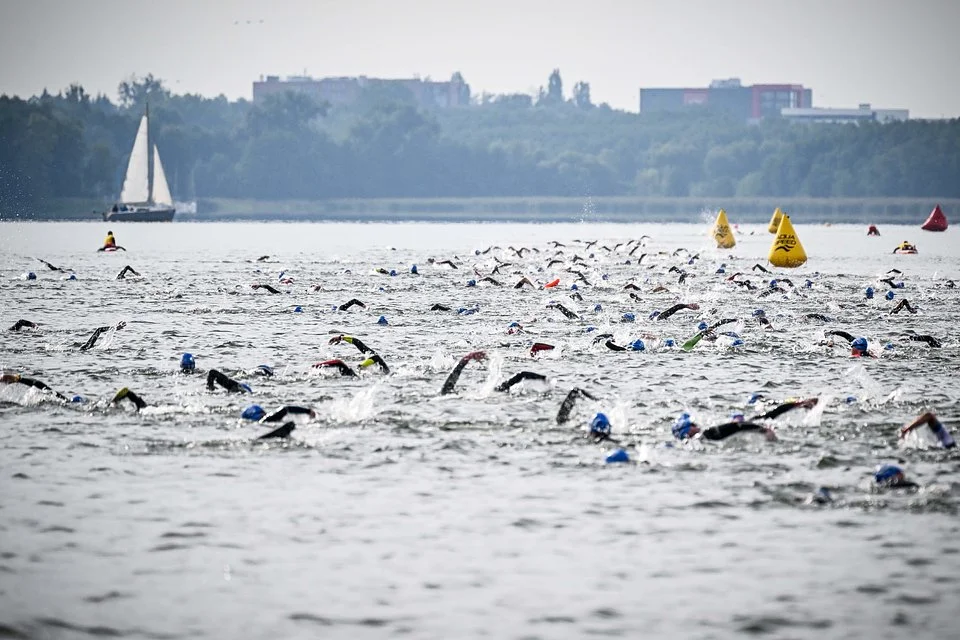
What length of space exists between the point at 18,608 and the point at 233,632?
158 centimetres

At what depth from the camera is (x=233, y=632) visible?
32.5 ft

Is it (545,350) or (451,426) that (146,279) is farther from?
(451,426)

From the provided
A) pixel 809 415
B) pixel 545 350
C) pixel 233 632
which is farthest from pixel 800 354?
pixel 233 632

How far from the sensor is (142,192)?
567 feet

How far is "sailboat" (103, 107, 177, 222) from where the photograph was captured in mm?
169375

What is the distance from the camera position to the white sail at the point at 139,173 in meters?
169

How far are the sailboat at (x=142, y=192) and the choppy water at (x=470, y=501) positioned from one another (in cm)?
14578

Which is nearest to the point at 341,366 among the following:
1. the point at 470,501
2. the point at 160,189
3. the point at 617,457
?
the point at 617,457

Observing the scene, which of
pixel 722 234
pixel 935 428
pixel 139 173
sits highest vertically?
pixel 139 173

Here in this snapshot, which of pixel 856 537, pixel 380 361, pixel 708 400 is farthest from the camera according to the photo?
pixel 380 361

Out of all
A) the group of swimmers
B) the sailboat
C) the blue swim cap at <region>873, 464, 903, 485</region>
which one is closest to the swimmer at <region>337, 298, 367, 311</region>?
the group of swimmers

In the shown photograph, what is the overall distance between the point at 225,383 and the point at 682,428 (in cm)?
664

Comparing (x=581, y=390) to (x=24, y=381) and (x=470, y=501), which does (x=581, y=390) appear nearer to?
(x=470, y=501)

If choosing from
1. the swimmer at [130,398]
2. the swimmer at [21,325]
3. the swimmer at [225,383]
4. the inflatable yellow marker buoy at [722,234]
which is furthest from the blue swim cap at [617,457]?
the inflatable yellow marker buoy at [722,234]
